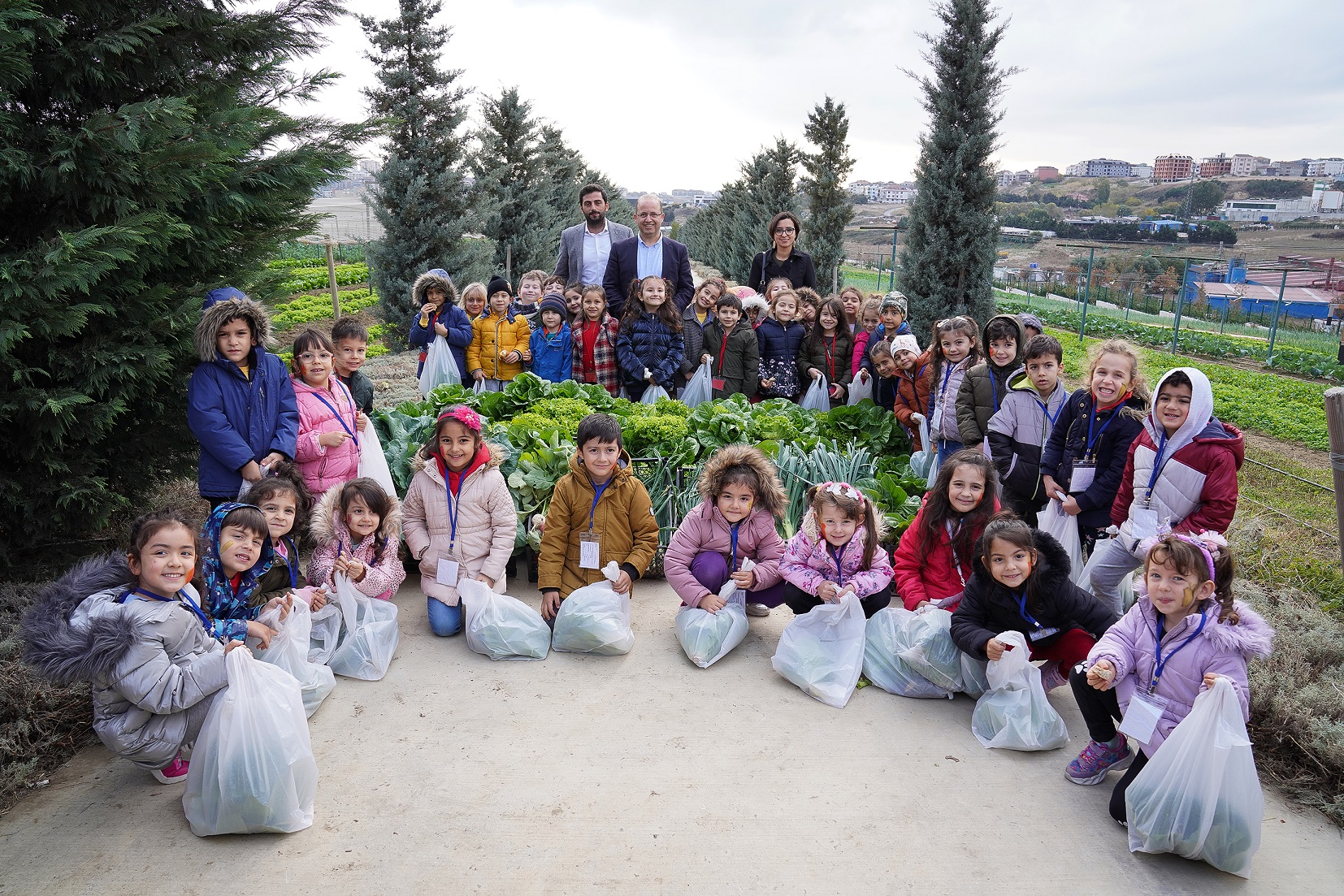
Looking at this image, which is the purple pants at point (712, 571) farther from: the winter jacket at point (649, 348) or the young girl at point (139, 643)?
the winter jacket at point (649, 348)

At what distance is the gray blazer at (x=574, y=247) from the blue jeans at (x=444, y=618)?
4140 mm

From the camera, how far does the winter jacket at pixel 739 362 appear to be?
6750mm

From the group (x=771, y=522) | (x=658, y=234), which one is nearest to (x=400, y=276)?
(x=658, y=234)

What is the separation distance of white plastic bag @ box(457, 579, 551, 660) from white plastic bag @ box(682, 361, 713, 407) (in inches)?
117

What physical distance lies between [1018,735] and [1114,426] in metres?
1.80

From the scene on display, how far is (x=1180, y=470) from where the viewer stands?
12.0 ft

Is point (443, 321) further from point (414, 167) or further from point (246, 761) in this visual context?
point (414, 167)

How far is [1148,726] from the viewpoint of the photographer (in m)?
2.75

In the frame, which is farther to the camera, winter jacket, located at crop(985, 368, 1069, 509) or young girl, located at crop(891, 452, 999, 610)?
winter jacket, located at crop(985, 368, 1069, 509)

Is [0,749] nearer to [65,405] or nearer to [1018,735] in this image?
[65,405]

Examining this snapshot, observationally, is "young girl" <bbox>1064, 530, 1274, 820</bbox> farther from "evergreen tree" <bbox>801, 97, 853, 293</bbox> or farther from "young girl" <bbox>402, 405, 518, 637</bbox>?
"evergreen tree" <bbox>801, 97, 853, 293</bbox>

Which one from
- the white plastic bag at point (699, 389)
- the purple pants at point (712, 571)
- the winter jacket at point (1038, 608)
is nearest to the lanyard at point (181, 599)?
the purple pants at point (712, 571)

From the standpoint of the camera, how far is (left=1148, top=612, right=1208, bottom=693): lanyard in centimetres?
278

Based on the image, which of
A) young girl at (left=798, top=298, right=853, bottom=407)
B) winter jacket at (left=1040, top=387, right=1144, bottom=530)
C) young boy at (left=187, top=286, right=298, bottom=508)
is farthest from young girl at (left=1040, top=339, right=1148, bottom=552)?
young boy at (left=187, top=286, right=298, bottom=508)
